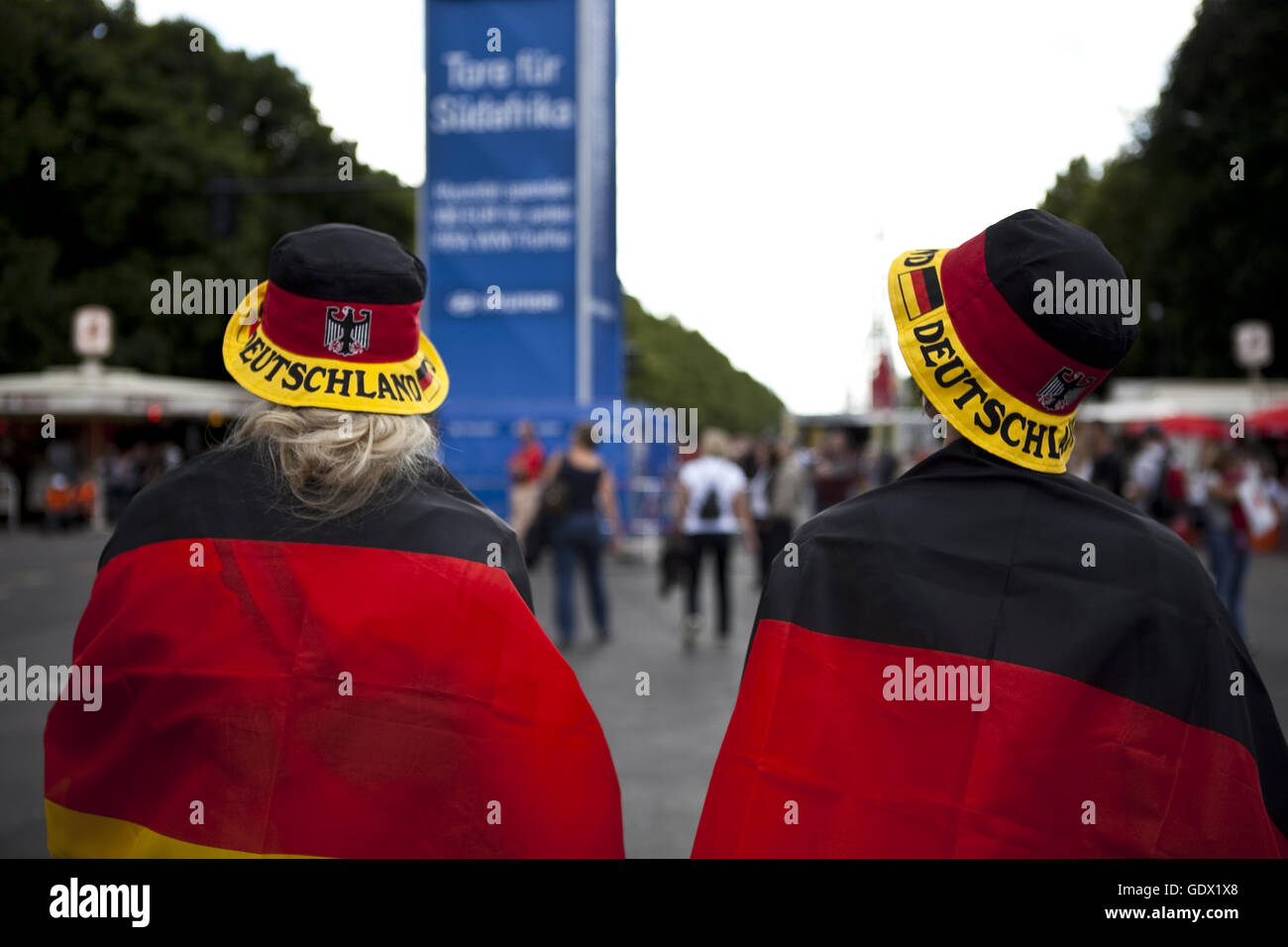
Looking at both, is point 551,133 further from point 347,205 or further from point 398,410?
point 347,205

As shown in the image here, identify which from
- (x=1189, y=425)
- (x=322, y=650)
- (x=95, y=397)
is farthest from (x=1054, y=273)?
(x=95, y=397)

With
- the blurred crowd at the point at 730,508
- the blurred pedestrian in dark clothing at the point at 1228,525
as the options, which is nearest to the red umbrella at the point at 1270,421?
the blurred crowd at the point at 730,508

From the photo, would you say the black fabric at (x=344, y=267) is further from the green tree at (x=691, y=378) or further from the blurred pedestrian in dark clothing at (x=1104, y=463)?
the green tree at (x=691, y=378)

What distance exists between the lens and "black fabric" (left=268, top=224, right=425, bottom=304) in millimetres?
2285

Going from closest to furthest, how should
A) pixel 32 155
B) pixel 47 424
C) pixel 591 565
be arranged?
1. pixel 47 424
2. pixel 32 155
3. pixel 591 565

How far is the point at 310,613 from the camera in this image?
2076mm

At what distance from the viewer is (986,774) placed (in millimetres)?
1957

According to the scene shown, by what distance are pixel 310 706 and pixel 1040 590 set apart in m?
1.23

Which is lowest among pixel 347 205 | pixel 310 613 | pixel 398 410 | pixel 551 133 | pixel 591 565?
pixel 591 565

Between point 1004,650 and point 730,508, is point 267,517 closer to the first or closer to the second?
point 1004,650

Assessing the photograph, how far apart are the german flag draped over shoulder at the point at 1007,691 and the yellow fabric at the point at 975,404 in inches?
1.5

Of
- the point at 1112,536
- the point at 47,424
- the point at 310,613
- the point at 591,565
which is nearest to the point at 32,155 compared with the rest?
the point at 47,424
